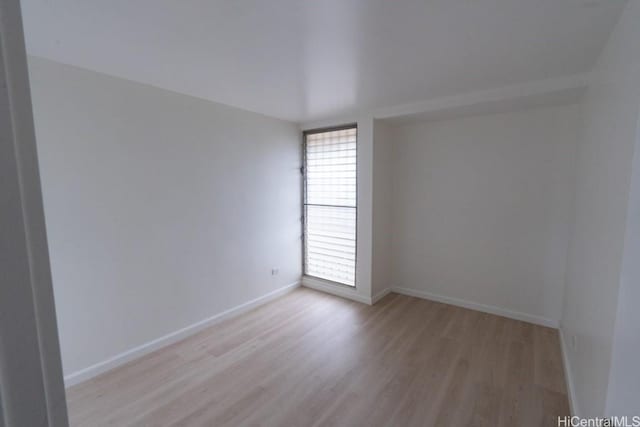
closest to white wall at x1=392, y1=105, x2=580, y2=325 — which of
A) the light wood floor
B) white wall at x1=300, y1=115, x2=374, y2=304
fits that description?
the light wood floor

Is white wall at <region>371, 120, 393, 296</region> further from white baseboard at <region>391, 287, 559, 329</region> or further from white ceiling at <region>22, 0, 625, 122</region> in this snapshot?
white ceiling at <region>22, 0, 625, 122</region>

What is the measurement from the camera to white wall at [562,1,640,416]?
124 centimetres

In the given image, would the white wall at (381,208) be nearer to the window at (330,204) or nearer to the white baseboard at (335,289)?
the white baseboard at (335,289)

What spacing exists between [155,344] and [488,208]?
380 cm

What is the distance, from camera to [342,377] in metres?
2.31

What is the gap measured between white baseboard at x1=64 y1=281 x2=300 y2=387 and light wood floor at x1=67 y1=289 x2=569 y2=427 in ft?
0.22

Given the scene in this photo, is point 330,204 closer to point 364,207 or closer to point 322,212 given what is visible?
point 322,212

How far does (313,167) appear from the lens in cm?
415

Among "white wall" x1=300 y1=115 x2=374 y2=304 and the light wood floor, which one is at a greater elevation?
"white wall" x1=300 y1=115 x2=374 y2=304

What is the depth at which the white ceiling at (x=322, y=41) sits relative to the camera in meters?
1.48

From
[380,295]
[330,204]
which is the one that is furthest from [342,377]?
[330,204]

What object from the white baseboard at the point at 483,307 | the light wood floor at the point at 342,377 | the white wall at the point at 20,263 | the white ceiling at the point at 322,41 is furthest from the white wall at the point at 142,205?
the white wall at the point at 20,263

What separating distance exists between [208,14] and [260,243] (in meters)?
2.58

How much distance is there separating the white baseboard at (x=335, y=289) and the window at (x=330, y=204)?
0.24ft
